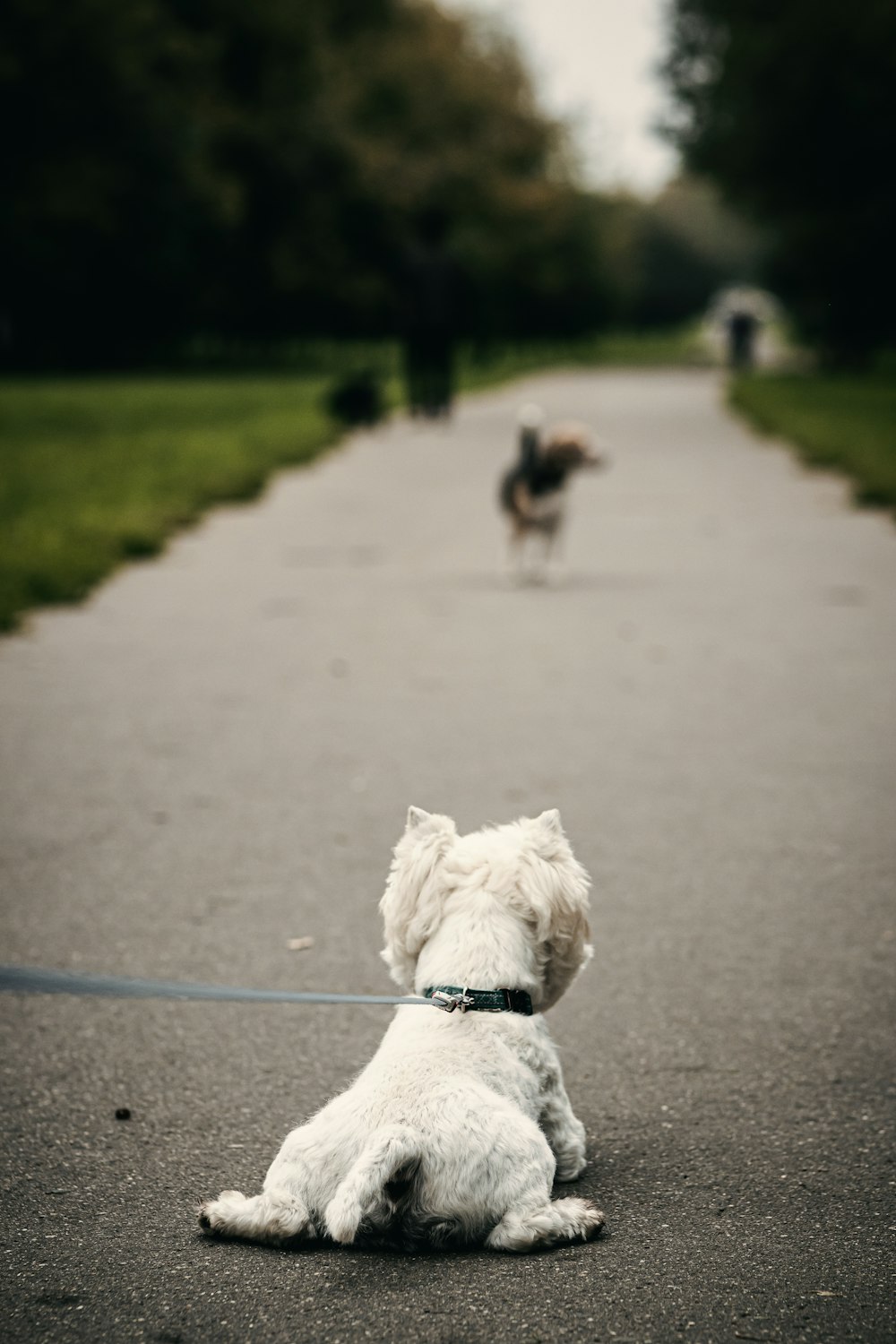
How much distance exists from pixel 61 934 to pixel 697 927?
1956mm

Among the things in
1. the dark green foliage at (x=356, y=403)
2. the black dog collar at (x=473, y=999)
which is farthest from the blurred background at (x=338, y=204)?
the black dog collar at (x=473, y=999)

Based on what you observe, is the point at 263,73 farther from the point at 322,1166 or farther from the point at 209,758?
the point at 322,1166

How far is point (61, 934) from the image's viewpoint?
15.1 feet

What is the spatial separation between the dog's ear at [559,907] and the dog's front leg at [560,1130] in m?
0.18

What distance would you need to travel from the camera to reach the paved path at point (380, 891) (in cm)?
278

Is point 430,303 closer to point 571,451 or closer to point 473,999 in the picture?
point 571,451

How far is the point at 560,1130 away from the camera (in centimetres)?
318

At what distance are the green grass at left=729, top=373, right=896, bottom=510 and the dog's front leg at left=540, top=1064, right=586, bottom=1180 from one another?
37.7ft

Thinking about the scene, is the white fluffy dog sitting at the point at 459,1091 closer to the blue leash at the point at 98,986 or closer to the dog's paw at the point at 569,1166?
the dog's paw at the point at 569,1166

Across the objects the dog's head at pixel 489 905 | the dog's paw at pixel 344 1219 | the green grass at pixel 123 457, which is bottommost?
the green grass at pixel 123 457

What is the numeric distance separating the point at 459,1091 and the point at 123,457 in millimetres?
15525

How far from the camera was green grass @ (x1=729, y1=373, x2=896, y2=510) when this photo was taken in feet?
51.3

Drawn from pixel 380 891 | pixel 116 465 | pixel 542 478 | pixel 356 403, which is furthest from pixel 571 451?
pixel 356 403

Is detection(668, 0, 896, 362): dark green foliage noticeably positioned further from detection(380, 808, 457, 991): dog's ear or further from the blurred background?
detection(380, 808, 457, 991): dog's ear
